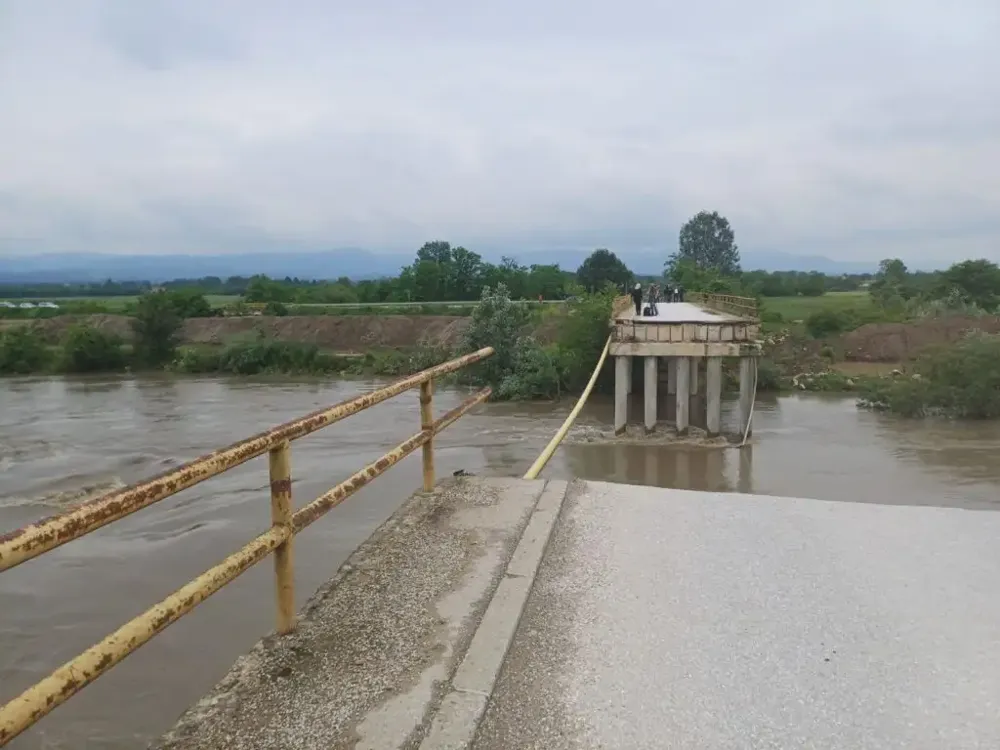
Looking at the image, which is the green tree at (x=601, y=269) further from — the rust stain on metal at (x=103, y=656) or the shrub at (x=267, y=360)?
the rust stain on metal at (x=103, y=656)

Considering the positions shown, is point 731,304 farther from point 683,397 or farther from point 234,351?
point 234,351

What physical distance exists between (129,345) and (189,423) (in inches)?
853

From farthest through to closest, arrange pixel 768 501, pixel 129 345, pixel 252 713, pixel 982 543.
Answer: pixel 129 345, pixel 768 501, pixel 982 543, pixel 252 713

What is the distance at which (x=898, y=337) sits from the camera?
38.2m

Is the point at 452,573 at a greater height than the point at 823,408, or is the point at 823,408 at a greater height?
the point at 452,573

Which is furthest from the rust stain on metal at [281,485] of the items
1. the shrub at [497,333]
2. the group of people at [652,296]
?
the shrub at [497,333]

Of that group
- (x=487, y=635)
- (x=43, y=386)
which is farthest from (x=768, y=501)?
(x=43, y=386)

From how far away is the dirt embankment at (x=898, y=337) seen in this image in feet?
121

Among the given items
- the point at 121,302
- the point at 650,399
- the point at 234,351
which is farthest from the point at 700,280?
the point at 121,302

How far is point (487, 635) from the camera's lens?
129 inches

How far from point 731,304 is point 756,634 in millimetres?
22040

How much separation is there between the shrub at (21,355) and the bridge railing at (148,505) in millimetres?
41235

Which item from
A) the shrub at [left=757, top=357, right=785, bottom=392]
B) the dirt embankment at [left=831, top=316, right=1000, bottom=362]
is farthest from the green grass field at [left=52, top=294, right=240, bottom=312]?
the dirt embankment at [left=831, top=316, right=1000, bottom=362]

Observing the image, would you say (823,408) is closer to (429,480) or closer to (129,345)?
(429,480)
